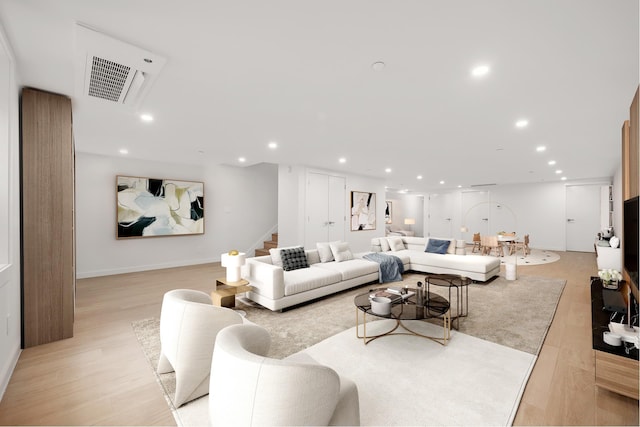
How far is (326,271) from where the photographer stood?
4340 mm

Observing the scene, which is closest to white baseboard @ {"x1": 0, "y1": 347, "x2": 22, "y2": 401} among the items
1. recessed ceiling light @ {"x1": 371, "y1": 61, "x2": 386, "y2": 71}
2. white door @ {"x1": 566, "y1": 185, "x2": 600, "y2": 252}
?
recessed ceiling light @ {"x1": 371, "y1": 61, "x2": 386, "y2": 71}

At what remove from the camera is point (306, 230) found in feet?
22.4

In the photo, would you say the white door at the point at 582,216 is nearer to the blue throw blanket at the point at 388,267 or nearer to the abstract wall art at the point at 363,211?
→ the abstract wall art at the point at 363,211

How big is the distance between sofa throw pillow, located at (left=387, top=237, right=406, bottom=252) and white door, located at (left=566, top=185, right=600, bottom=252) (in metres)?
7.10

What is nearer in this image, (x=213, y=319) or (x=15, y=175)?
(x=213, y=319)

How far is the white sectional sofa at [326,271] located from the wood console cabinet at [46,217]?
203 cm

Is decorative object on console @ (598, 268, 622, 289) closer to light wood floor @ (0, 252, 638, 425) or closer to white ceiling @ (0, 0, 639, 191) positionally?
light wood floor @ (0, 252, 638, 425)

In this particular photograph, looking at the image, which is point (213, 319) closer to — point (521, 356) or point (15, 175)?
point (15, 175)

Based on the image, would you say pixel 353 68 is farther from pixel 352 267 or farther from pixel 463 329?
pixel 352 267

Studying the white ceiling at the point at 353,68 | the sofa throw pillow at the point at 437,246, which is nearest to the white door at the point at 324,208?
the sofa throw pillow at the point at 437,246

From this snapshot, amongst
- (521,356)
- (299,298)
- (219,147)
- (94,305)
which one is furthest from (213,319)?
(219,147)

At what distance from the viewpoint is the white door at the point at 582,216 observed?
9.16 meters

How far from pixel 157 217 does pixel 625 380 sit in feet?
23.9

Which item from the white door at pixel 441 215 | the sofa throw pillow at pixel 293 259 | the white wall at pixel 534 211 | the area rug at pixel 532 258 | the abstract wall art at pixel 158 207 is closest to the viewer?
the sofa throw pillow at pixel 293 259
